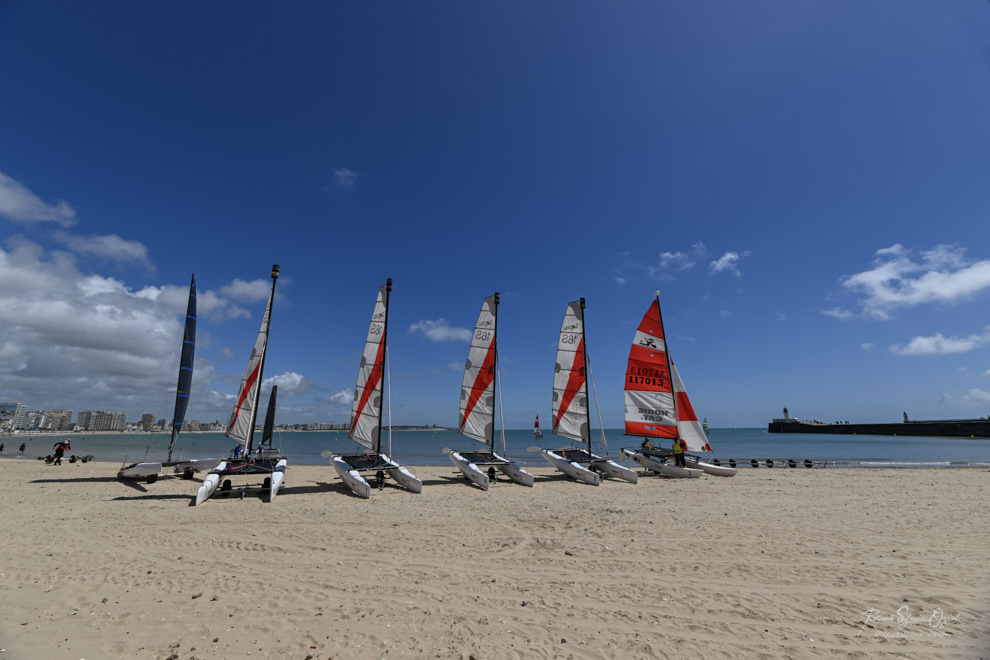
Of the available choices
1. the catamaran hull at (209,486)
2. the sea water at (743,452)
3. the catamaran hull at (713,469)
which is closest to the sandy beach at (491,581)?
the catamaran hull at (209,486)

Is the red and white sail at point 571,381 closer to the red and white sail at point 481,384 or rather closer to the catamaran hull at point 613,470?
the catamaran hull at point 613,470

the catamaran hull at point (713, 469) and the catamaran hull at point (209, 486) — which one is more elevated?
the catamaran hull at point (209, 486)

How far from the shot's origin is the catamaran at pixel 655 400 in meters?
20.9

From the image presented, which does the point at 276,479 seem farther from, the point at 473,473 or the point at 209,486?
the point at 473,473

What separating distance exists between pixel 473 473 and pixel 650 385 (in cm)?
1058

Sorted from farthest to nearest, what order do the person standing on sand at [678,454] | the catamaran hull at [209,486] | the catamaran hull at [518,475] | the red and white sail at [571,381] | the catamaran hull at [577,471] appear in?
1. the red and white sail at [571,381]
2. the person standing on sand at [678,454]
3. the catamaran hull at [577,471]
4. the catamaran hull at [518,475]
5. the catamaran hull at [209,486]

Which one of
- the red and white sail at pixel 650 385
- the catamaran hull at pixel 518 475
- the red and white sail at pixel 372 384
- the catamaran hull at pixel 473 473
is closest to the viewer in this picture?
the catamaran hull at pixel 473 473

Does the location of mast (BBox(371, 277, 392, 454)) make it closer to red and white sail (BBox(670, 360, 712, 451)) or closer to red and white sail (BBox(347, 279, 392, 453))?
red and white sail (BBox(347, 279, 392, 453))

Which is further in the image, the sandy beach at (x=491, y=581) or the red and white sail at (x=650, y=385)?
the red and white sail at (x=650, y=385)

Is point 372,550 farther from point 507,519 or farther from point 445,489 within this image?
point 445,489

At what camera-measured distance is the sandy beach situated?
4312 mm

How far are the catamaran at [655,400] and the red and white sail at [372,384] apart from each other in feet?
42.1

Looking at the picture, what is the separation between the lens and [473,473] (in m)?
16.4

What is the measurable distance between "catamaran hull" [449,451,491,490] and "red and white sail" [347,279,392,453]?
3.58 meters
